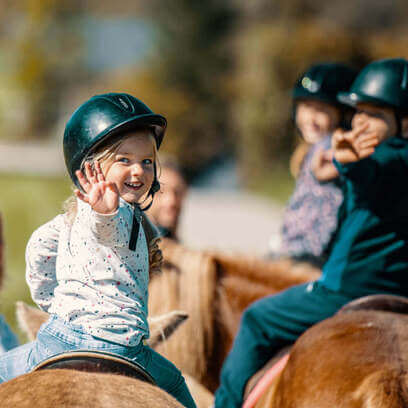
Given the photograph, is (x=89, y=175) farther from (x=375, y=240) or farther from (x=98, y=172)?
(x=375, y=240)

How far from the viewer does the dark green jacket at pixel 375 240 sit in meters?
2.70

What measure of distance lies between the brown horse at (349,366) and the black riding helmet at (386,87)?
920 mm

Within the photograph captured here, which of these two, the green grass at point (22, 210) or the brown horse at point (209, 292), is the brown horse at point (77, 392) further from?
the green grass at point (22, 210)

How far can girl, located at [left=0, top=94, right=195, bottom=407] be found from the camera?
1789mm

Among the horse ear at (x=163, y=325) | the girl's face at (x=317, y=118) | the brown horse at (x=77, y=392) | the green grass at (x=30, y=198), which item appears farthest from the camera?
the green grass at (x=30, y=198)

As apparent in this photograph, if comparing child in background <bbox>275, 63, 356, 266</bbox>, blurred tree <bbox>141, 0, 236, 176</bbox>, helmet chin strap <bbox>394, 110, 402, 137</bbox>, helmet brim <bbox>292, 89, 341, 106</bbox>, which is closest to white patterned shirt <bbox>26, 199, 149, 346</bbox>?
helmet chin strap <bbox>394, 110, 402, 137</bbox>

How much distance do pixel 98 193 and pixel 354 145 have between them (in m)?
1.15

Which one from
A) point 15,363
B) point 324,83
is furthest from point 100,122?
point 324,83

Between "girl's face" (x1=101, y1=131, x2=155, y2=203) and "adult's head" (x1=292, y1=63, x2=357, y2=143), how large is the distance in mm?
2222

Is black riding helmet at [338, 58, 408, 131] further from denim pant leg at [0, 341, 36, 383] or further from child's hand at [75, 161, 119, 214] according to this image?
denim pant leg at [0, 341, 36, 383]

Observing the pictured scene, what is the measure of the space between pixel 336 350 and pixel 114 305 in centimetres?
86

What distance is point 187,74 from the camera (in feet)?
64.3

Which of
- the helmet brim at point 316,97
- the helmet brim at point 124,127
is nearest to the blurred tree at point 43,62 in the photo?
the helmet brim at point 316,97

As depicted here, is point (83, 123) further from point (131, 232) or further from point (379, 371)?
point (379, 371)
